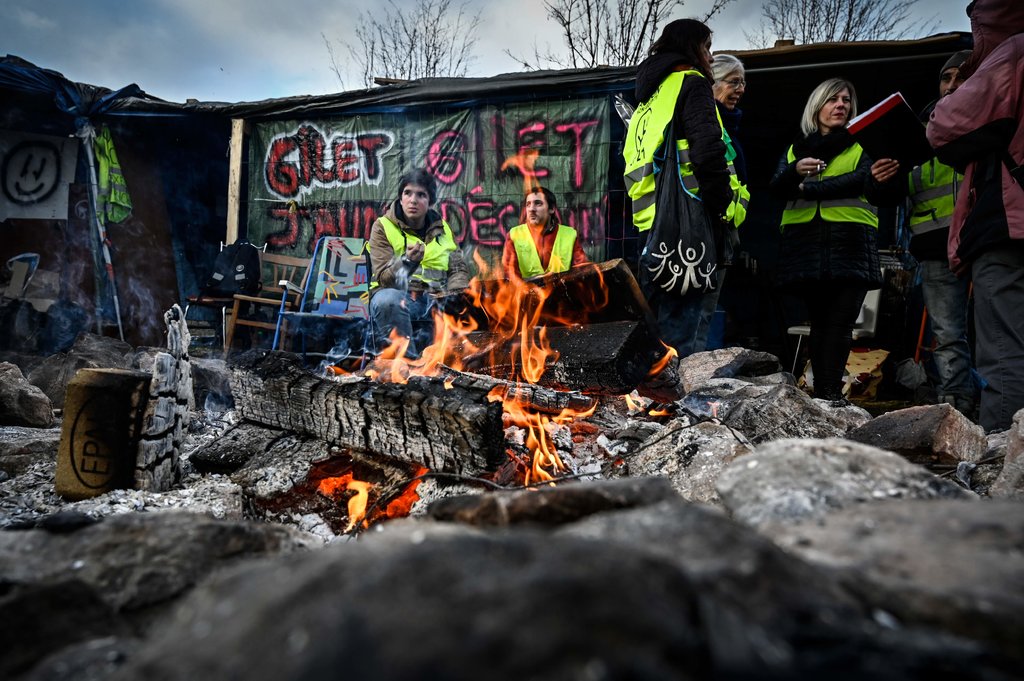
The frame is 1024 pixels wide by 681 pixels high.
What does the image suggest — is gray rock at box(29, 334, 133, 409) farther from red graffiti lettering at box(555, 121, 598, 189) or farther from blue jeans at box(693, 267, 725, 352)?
red graffiti lettering at box(555, 121, 598, 189)

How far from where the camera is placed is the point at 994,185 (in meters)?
2.80

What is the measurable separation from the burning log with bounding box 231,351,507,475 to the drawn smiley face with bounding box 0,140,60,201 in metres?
8.38

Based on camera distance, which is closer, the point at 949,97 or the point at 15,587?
the point at 15,587

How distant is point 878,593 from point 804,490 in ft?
1.44

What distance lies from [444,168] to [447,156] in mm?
164

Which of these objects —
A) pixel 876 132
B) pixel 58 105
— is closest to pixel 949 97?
pixel 876 132

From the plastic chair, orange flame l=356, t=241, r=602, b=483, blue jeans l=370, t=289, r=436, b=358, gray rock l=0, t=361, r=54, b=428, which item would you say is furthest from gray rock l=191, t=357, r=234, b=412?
the plastic chair

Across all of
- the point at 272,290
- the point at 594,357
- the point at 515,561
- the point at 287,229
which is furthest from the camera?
the point at 287,229

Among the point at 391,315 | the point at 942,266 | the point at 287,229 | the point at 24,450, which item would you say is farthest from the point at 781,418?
the point at 287,229

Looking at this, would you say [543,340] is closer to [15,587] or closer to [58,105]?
[15,587]

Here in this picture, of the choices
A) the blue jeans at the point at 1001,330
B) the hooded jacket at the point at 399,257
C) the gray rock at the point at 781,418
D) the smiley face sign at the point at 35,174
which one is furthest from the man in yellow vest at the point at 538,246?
the smiley face sign at the point at 35,174

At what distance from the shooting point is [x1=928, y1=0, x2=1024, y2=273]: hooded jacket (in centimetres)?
266

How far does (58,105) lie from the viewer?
7625 millimetres

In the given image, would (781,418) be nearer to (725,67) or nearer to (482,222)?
(725,67)
